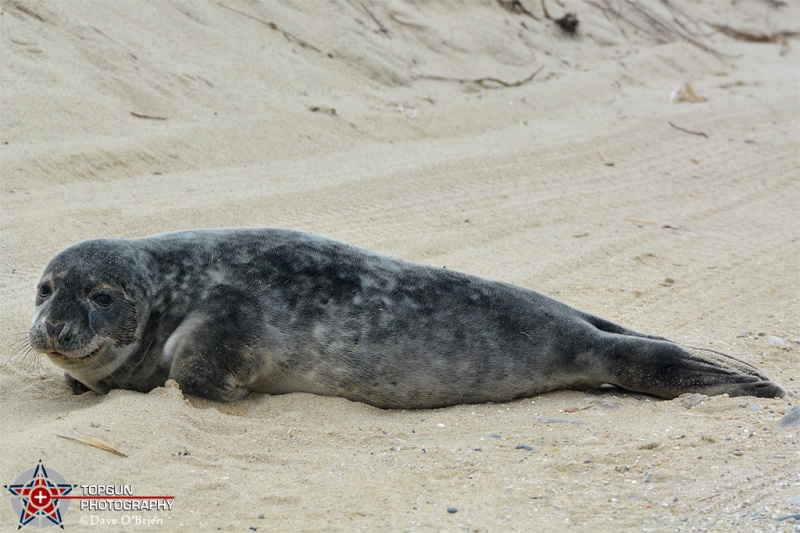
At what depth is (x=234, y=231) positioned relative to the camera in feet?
14.3

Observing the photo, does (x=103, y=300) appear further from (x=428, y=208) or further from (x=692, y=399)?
(x=428, y=208)

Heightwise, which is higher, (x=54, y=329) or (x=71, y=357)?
(x=54, y=329)

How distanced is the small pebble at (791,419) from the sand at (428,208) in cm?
3

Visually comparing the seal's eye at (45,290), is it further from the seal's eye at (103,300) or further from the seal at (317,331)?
the seal's eye at (103,300)

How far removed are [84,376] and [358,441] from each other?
3.86ft

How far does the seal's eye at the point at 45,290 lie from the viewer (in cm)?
398

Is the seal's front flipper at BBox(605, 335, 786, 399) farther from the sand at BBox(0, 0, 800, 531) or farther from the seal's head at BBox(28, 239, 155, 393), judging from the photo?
the seal's head at BBox(28, 239, 155, 393)

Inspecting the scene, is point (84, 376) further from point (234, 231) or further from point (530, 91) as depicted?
point (530, 91)

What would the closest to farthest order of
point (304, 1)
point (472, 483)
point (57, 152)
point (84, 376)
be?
point (472, 483) → point (84, 376) → point (57, 152) → point (304, 1)

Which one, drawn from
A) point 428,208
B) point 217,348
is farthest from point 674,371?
point 428,208

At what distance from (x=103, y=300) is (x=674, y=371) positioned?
2.39 m

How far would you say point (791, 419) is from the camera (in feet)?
12.3

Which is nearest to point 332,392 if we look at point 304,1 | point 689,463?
point 689,463

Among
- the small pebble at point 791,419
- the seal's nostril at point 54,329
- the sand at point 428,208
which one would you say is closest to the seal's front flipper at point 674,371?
the sand at point 428,208
